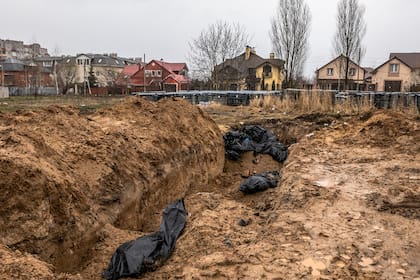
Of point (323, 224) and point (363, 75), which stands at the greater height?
point (363, 75)

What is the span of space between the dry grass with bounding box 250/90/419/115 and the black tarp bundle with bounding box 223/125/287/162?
420cm

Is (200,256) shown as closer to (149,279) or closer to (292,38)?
(149,279)

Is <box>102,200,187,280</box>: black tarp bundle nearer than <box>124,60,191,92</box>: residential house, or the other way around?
<box>102,200,187,280</box>: black tarp bundle

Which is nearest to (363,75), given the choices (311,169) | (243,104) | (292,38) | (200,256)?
(292,38)

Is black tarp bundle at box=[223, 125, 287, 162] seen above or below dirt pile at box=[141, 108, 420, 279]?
above

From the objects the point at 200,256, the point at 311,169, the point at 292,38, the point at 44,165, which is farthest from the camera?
the point at 292,38

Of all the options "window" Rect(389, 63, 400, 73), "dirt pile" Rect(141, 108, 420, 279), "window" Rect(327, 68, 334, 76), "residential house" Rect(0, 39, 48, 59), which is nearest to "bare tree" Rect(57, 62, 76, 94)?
"window" Rect(327, 68, 334, 76)

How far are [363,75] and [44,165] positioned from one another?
149 feet

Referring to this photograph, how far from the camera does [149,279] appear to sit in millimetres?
4027

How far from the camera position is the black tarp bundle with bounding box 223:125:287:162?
1076 centimetres

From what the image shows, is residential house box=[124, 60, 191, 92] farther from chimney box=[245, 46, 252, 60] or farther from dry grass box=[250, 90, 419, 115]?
dry grass box=[250, 90, 419, 115]

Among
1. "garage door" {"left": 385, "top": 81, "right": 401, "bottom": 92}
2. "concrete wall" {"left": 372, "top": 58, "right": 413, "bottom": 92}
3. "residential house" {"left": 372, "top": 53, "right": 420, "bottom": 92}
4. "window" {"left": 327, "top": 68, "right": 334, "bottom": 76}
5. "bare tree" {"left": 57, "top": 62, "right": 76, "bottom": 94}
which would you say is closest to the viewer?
"garage door" {"left": 385, "top": 81, "right": 401, "bottom": 92}

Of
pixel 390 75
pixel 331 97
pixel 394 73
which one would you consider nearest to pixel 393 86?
pixel 390 75

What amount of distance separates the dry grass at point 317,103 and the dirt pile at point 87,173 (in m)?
7.61
